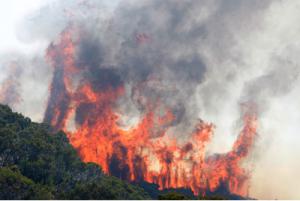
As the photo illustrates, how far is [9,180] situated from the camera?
122 meters

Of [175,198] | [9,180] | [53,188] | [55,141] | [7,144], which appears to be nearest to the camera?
[175,198]

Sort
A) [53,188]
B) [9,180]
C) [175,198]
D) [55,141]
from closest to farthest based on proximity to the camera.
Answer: [175,198]
[9,180]
[53,188]
[55,141]

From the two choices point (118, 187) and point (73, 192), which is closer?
point (73, 192)

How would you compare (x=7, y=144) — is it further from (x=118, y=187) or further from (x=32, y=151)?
(x=118, y=187)

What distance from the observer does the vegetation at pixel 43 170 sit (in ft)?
405

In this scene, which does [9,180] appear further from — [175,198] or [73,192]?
[175,198]

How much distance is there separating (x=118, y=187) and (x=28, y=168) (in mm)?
A: 27645

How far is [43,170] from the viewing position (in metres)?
147

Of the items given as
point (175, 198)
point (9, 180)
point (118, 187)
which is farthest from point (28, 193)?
point (175, 198)

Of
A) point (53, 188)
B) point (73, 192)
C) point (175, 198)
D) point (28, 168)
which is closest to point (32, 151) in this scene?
point (28, 168)

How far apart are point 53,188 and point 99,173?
101 feet

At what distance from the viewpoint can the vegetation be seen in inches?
4865

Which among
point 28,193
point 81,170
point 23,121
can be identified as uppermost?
point 23,121

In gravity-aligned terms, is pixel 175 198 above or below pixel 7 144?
below
